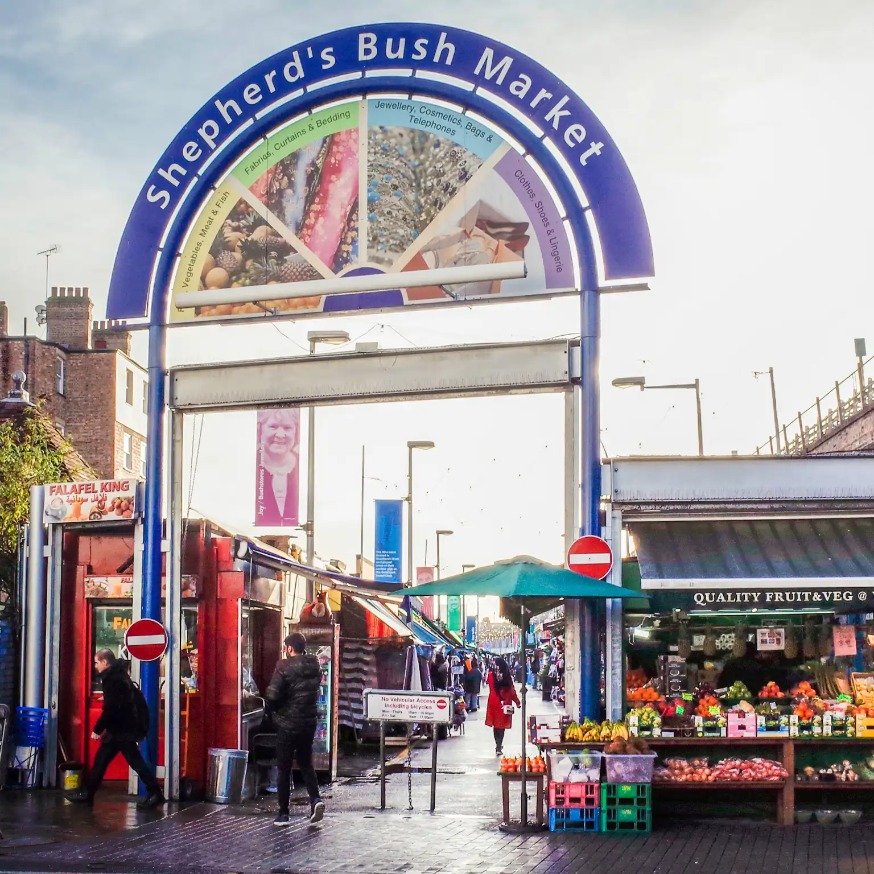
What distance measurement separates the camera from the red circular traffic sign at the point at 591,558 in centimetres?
1337

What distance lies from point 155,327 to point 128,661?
14.8 ft

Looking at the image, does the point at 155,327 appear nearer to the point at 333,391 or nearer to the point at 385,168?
the point at 333,391

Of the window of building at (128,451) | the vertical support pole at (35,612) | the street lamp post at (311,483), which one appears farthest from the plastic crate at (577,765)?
the window of building at (128,451)

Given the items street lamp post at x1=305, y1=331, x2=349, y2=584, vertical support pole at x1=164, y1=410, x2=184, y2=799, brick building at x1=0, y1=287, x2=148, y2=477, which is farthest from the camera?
brick building at x1=0, y1=287, x2=148, y2=477

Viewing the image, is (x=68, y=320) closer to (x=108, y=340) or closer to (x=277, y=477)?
(x=108, y=340)

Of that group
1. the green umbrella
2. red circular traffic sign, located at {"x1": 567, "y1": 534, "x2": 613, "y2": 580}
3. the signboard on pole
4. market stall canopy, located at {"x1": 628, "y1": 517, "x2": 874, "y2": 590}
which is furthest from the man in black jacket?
the signboard on pole

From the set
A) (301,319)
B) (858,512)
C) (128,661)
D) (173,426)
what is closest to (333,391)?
(301,319)

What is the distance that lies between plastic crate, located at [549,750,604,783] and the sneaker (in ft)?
16.4

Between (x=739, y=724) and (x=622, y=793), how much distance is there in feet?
5.35

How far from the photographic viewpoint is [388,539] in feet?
94.7

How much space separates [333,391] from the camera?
1511cm

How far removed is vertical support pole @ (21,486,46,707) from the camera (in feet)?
53.8

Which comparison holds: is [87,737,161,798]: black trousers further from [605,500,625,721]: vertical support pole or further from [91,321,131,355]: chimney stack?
[91,321,131,355]: chimney stack

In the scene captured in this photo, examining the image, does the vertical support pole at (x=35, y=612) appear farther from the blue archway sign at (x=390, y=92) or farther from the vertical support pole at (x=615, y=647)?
the vertical support pole at (x=615, y=647)
